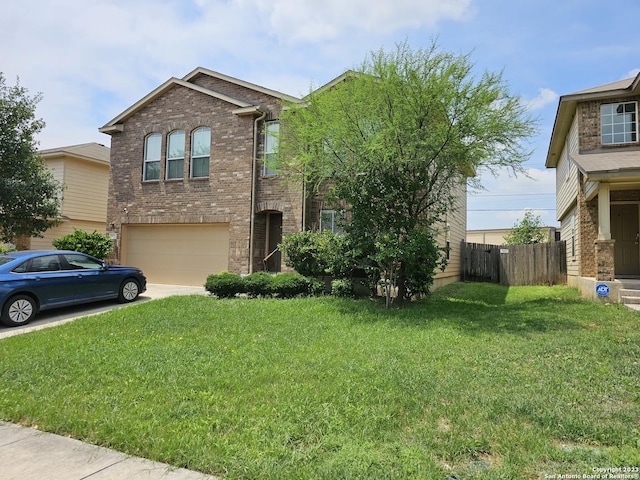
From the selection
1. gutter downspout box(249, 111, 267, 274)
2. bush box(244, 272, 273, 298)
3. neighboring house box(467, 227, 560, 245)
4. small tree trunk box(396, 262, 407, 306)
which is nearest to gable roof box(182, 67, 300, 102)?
gutter downspout box(249, 111, 267, 274)

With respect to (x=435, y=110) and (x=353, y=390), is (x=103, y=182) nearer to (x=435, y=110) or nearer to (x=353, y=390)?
(x=435, y=110)

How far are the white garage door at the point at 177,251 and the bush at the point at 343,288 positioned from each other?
16.1 feet

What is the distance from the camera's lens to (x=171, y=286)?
14344 millimetres

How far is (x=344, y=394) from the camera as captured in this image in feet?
13.3

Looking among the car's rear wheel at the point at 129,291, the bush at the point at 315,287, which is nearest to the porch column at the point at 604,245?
the bush at the point at 315,287

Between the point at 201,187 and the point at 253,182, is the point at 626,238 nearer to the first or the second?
the point at 253,182

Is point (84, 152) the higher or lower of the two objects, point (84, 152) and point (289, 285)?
the higher

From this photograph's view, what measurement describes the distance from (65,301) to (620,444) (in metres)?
10.3

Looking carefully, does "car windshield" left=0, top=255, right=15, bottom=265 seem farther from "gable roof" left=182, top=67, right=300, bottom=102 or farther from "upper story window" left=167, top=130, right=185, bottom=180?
"gable roof" left=182, top=67, right=300, bottom=102

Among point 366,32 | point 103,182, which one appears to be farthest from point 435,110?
point 103,182

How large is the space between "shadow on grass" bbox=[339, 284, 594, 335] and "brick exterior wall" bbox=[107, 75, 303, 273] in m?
5.00

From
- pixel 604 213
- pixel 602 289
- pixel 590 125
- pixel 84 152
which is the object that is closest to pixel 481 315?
pixel 602 289

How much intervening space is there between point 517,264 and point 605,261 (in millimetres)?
7927

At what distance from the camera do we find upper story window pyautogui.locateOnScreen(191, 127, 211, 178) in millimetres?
14516
